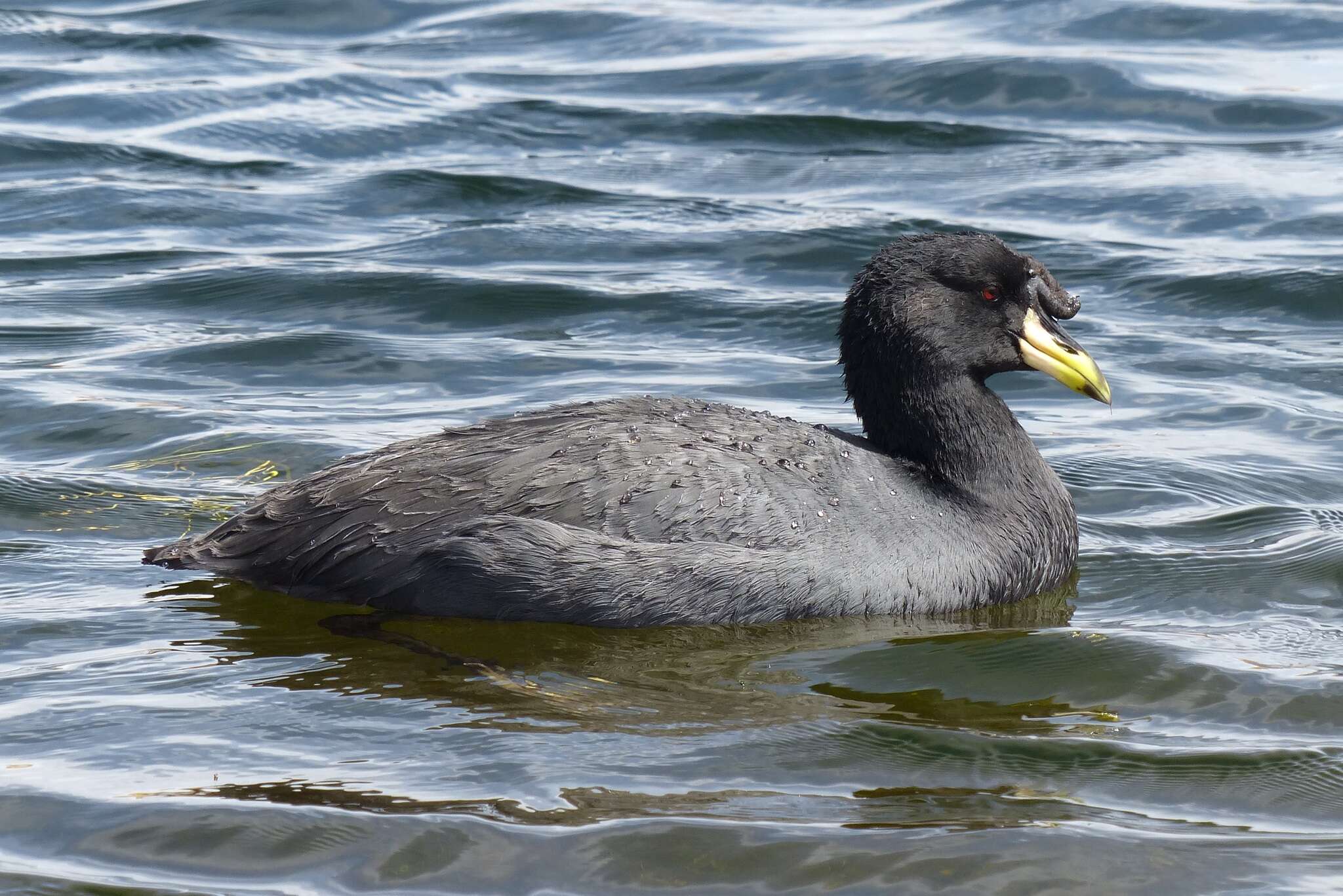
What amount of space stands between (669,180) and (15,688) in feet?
25.5

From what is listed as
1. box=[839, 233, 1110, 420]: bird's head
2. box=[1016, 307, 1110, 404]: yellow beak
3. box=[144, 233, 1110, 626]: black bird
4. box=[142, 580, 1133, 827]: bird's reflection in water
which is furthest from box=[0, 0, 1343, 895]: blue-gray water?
box=[839, 233, 1110, 420]: bird's head

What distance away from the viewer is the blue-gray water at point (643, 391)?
4652 mm

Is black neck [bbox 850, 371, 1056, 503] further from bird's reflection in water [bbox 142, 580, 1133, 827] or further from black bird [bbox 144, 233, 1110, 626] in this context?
bird's reflection in water [bbox 142, 580, 1133, 827]

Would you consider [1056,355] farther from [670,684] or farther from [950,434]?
[670,684]

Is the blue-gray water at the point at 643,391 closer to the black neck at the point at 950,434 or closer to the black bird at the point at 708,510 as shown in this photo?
the black bird at the point at 708,510

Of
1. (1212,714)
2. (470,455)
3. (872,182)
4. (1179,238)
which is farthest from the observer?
(872,182)

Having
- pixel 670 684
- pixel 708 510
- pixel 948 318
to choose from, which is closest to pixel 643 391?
pixel 948 318

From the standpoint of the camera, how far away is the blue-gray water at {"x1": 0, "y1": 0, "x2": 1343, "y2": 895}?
465 cm

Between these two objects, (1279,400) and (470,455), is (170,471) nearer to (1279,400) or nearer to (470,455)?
(470,455)

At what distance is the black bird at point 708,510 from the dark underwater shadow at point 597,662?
0.11 m

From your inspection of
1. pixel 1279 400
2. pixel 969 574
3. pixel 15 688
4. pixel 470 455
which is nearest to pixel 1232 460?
pixel 1279 400

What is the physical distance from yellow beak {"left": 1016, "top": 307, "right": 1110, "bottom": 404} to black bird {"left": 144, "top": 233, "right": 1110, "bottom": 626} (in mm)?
154

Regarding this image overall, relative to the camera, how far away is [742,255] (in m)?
11.2

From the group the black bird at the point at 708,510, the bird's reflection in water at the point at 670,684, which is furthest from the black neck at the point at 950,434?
the bird's reflection in water at the point at 670,684
